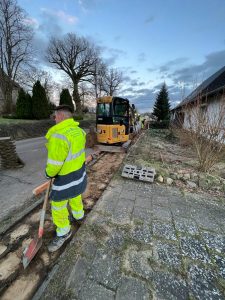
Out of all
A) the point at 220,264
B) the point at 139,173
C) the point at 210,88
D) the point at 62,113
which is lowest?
the point at 220,264

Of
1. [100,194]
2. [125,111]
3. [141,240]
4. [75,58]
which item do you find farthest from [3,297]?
[75,58]

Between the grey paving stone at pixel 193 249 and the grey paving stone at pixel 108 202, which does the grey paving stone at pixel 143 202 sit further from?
the grey paving stone at pixel 193 249

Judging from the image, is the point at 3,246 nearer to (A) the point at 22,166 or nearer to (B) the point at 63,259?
(B) the point at 63,259

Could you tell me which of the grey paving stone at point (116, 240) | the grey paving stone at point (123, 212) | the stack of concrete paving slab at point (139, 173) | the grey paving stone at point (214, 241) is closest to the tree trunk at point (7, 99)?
the stack of concrete paving slab at point (139, 173)

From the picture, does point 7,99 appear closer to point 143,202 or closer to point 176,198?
point 143,202

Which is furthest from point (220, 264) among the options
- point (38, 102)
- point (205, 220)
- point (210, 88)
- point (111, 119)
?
point (38, 102)

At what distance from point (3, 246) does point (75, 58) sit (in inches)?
1185

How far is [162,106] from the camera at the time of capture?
3297 cm

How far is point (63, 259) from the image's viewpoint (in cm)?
213

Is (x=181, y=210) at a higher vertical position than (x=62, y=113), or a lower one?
lower

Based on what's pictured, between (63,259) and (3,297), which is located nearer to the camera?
(3,297)

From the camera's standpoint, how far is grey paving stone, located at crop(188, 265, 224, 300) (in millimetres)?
1830

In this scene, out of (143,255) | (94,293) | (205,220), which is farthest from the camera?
(205,220)

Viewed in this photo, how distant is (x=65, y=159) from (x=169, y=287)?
197 cm
